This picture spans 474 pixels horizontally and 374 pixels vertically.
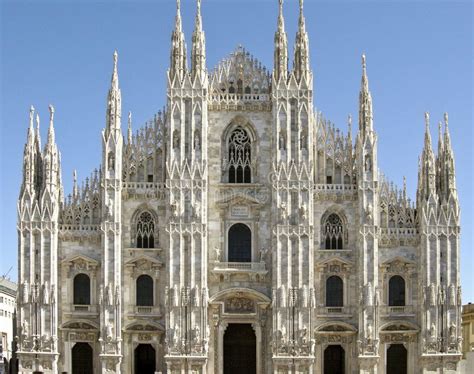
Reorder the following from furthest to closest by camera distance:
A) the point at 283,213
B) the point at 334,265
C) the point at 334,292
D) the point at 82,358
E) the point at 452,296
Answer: the point at 334,292, the point at 334,265, the point at 82,358, the point at 283,213, the point at 452,296

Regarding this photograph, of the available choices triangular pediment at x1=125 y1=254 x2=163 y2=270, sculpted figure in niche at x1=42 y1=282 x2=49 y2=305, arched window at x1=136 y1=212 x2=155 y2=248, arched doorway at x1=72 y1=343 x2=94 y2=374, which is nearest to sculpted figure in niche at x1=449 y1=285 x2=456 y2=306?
triangular pediment at x1=125 y1=254 x2=163 y2=270

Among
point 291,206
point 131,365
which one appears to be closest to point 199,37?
point 291,206

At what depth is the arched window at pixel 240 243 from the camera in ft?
177

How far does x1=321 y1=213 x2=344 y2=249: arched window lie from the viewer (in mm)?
53875

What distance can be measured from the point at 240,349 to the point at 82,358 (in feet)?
30.3

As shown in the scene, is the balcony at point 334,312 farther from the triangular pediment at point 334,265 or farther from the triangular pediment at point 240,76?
the triangular pediment at point 240,76

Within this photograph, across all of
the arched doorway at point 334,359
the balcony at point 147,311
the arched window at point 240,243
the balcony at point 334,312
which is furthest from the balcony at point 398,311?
the balcony at point 147,311

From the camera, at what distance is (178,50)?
54.1 meters

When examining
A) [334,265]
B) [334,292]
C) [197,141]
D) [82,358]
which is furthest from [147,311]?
[334,265]

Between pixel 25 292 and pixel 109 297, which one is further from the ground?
pixel 25 292

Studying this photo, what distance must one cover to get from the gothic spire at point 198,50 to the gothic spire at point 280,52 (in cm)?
432

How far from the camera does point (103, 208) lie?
172ft

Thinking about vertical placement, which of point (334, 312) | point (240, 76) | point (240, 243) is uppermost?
point (240, 76)

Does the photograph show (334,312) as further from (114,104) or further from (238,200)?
(114,104)
